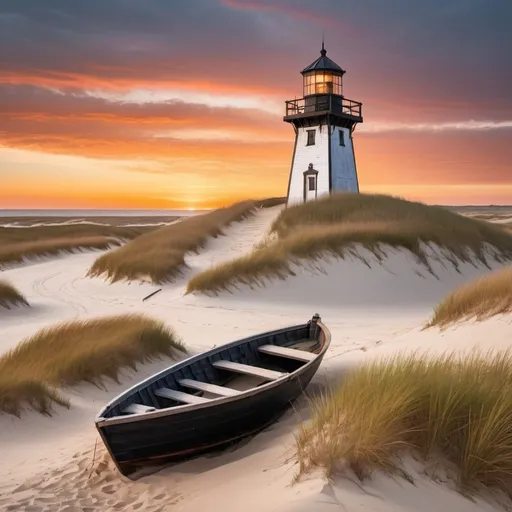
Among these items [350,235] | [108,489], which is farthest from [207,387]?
[350,235]

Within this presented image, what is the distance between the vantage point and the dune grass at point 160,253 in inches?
821

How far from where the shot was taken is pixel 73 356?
9180 millimetres

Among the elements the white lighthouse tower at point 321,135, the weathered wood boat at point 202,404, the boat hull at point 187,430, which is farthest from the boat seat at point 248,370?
the white lighthouse tower at point 321,135

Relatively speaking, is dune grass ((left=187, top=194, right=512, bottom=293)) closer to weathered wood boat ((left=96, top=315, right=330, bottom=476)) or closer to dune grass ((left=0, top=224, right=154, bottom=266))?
weathered wood boat ((left=96, top=315, right=330, bottom=476))

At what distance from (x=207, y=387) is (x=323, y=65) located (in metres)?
27.3

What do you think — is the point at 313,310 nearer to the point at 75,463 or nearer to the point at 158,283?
the point at 158,283

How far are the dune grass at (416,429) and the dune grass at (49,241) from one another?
2887cm

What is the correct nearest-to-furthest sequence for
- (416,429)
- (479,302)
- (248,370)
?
(416,429), (248,370), (479,302)

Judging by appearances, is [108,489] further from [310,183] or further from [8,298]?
[310,183]

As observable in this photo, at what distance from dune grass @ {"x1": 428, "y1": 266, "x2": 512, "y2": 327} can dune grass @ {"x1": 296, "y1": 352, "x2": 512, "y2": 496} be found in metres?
4.01

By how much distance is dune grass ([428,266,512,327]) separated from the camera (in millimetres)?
8977

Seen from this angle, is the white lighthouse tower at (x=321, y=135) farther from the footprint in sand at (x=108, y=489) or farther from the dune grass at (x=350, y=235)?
the footprint in sand at (x=108, y=489)

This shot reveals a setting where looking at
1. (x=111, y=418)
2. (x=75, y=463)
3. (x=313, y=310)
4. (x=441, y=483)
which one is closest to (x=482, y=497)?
(x=441, y=483)

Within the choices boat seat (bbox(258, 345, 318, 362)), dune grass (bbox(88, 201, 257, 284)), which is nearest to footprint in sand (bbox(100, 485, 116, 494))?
boat seat (bbox(258, 345, 318, 362))
